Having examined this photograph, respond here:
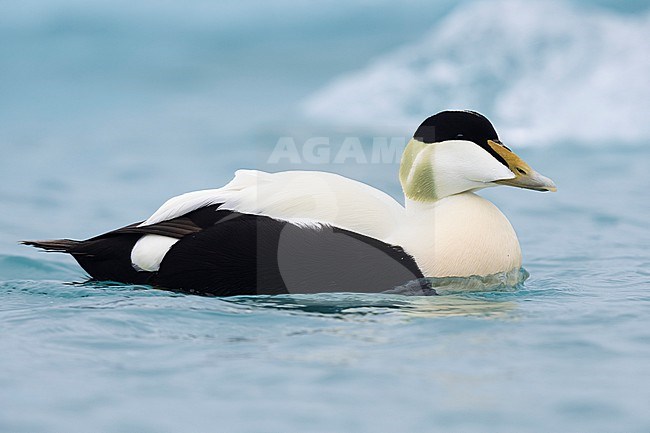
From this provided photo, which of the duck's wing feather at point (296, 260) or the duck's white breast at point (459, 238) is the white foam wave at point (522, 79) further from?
the duck's wing feather at point (296, 260)

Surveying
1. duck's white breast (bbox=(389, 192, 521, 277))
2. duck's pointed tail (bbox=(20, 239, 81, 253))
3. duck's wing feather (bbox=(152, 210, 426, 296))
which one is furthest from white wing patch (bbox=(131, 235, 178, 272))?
duck's white breast (bbox=(389, 192, 521, 277))

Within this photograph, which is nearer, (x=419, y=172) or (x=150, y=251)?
(x=150, y=251)

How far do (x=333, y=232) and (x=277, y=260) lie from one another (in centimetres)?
21

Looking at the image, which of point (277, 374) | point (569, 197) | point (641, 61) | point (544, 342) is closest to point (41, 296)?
point (277, 374)

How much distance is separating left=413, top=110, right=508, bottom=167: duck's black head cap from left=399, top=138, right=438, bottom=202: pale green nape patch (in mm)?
41

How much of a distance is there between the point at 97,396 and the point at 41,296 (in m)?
1.32

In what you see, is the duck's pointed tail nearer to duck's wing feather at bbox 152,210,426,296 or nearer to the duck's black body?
the duck's black body

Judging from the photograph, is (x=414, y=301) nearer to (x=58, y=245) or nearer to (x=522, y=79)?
(x=58, y=245)

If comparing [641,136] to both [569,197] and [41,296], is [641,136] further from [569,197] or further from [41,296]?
[41,296]

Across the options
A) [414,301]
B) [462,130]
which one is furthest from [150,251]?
[462,130]

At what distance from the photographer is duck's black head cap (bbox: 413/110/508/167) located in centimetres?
405

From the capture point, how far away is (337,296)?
3.82 meters

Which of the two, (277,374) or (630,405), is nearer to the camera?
(630,405)

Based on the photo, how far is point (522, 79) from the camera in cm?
980
